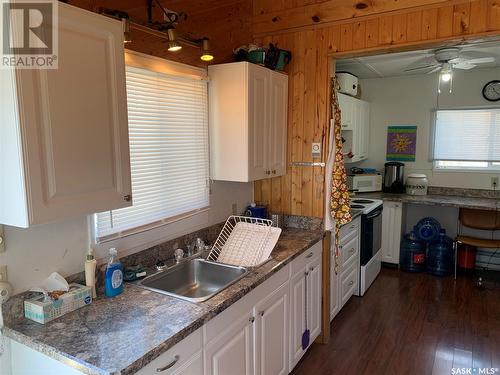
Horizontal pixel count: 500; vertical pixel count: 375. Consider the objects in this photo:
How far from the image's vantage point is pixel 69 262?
1.68 meters

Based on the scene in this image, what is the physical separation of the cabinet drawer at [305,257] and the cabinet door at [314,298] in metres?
0.05

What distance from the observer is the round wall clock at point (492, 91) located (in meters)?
4.42

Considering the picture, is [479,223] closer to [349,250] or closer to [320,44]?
[349,250]

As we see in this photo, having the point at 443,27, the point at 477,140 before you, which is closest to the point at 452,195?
the point at 477,140

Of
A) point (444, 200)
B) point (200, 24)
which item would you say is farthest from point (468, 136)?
point (200, 24)

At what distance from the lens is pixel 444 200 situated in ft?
14.2

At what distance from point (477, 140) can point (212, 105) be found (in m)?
3.76

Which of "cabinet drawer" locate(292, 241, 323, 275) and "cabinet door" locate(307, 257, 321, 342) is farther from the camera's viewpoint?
"cabinet door" locate(307, 257, 321, 342)

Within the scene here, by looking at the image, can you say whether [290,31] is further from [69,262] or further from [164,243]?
[69,262]

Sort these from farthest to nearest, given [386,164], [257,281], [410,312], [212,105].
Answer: [386,164] < [410,312] < [212,105] < [257,281]

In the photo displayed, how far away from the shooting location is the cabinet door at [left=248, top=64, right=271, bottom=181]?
2408mm

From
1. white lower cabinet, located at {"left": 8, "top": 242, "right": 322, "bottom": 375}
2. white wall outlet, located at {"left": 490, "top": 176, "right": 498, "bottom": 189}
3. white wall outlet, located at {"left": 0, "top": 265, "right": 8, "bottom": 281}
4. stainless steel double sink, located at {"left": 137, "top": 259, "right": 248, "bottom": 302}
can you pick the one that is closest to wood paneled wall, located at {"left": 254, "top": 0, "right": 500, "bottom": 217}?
white lower cabinet, located at {"left": 8, "top": 242, "right": 322, "bottom": 375}

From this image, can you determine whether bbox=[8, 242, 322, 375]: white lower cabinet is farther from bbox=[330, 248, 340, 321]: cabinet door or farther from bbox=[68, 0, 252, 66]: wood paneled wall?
bbox=[68, 0, 252, 66]: wood paneled wall

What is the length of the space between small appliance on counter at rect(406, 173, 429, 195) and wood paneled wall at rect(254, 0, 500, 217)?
7.88ft
